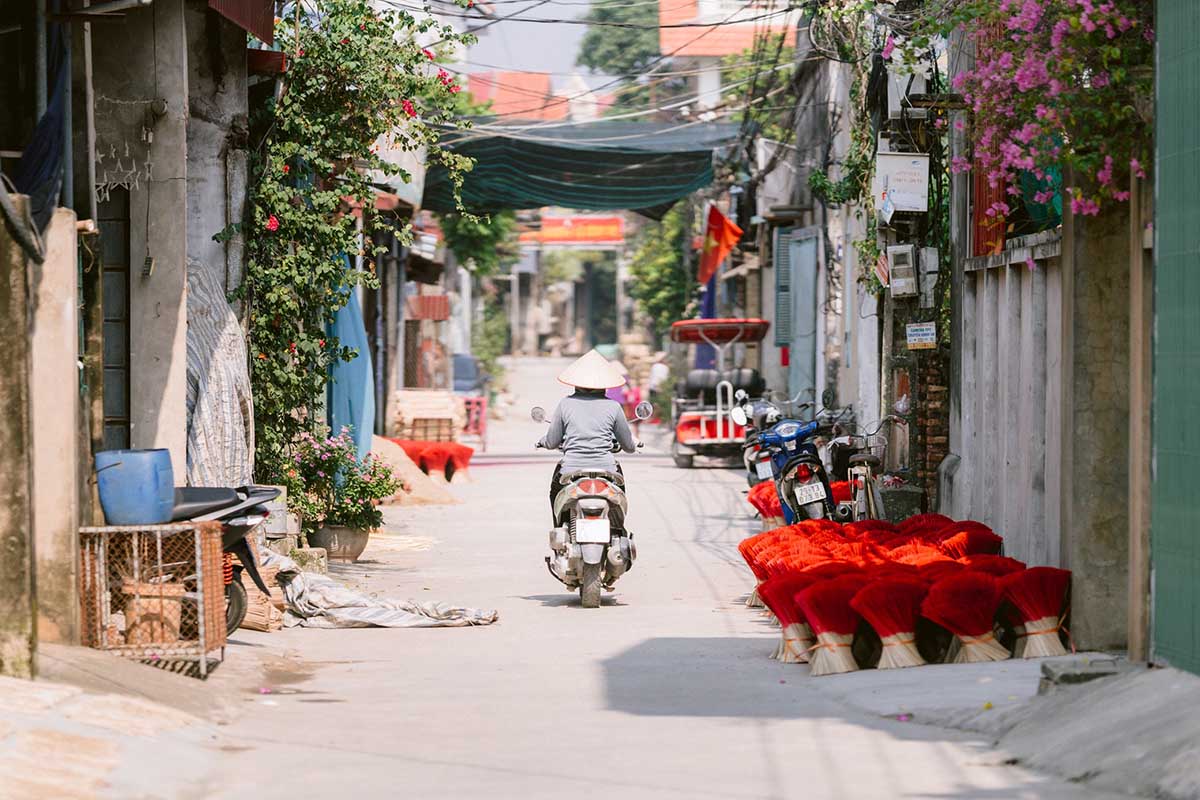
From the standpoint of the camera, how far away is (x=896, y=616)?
8.95 meters

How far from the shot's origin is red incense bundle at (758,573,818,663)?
9.33 m

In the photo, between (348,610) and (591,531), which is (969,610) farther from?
(348,610)

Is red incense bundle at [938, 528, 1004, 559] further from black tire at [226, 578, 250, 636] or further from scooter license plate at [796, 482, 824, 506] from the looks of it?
black tire at [226, 578, 250, 636]

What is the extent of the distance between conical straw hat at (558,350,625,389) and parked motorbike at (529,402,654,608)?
1.52 ft

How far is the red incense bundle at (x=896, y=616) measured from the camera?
8875 mm

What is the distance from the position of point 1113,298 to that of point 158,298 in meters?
6.28

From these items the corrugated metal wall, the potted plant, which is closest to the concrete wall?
the potted plant

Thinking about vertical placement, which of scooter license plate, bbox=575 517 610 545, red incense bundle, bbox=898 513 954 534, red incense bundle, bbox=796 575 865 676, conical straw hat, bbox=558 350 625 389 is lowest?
red incense bundle, bbox=796 575 865 676

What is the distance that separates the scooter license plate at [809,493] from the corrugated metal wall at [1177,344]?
589 cm

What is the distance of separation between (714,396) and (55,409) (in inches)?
938

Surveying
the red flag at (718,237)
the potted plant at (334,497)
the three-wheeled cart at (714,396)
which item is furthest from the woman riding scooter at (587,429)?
the red flag at (718,237)

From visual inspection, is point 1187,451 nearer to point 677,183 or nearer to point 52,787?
point 52,787

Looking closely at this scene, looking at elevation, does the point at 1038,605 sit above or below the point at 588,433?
below

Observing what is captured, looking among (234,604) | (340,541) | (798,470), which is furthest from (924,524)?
(340,541)
